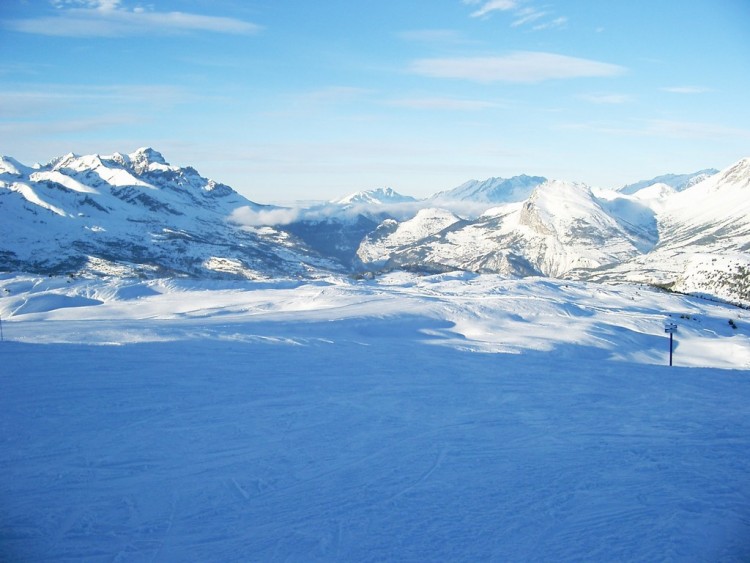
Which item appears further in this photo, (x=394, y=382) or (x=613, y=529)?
(x=394, y=382)

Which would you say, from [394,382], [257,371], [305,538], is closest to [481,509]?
[305,538]

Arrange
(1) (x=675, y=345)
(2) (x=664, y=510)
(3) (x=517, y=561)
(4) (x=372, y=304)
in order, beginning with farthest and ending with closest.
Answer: (4) (x=372, y=304) → (1) (x=675, y=345) → (2) (x=664, y=510) → (3) (x=517, y=561)

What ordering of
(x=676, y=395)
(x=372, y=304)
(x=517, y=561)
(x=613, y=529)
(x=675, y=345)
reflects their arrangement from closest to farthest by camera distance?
(x=517, y=561), (x=613, y=529), (x=676, y=395), (x=675, y=345), (x=372, y=304)

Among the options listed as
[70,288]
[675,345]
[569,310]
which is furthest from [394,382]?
[70,288]

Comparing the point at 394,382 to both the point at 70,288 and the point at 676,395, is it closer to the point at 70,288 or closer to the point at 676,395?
the point at 676,395

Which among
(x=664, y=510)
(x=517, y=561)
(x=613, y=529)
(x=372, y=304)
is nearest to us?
(x=517, y=561)

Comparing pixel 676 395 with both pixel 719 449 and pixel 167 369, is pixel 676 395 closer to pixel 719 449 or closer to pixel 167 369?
pixel 719 449
